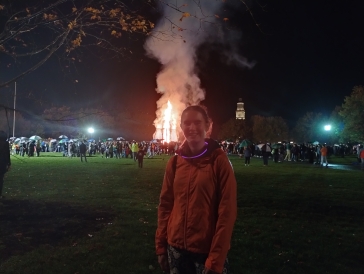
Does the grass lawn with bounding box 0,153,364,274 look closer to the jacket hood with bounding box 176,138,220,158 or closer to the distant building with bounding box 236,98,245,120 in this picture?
the jacket hood with bounding box 176,138,220,158

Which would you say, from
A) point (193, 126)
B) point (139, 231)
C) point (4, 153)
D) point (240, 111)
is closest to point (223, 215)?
point (193, 126)

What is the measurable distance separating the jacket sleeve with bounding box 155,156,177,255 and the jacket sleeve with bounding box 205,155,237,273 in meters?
0.46

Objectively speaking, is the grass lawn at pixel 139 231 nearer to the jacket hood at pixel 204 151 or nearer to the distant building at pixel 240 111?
the jacket hood at pixel 204 151

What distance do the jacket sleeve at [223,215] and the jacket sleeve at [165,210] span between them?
46 centimetres

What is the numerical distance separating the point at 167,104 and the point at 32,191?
48.4 m

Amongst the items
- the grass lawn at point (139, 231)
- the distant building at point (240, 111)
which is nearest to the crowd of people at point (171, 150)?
the grass lawn at point (139, 231)

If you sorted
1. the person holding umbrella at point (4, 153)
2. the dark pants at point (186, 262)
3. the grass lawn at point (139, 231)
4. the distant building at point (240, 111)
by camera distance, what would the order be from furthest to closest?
1. the distant building at point (240, 111)
2. the person holding umbrella at point (4, 153)
3. the grass lawn at point (139, 231)
4. the dark pants at point (186, 262)

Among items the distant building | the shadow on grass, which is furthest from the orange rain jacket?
the distant building

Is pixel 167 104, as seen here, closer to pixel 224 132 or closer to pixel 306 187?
pixel 306 187

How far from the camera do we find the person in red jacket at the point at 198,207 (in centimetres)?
271

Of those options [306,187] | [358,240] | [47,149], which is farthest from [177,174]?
[47,149]

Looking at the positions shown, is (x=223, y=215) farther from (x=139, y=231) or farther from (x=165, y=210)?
(x=139, y=231)

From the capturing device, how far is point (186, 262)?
2.88 metres

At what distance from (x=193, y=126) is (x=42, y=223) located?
19.8 ft
